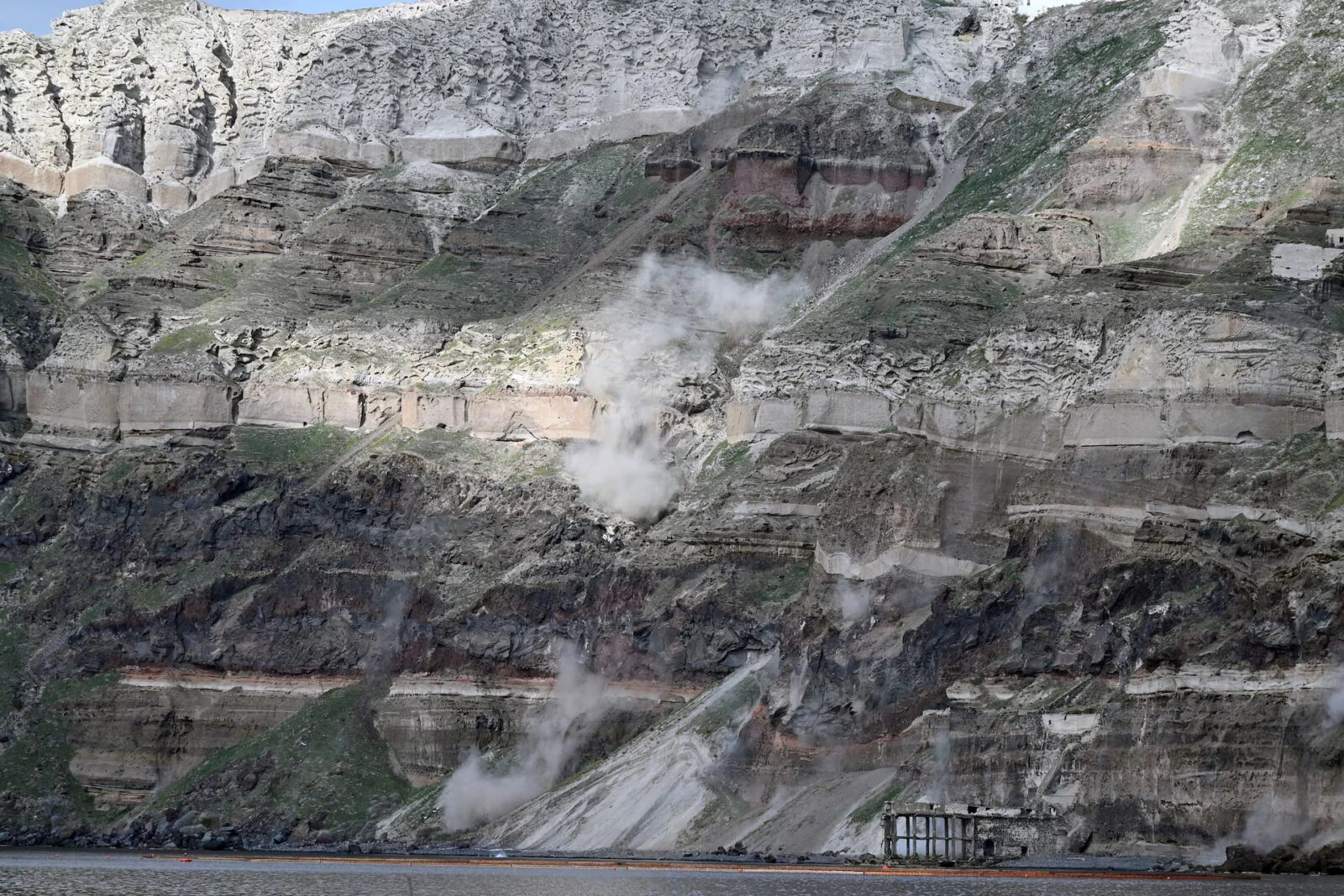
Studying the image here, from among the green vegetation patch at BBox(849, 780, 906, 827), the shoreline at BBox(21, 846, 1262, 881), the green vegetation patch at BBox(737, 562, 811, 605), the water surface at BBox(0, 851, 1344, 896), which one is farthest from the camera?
the green vegetation patch at BBox(737, 562, 811, 605)

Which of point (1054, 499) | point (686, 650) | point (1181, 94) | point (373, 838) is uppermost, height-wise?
point (1181, 94)

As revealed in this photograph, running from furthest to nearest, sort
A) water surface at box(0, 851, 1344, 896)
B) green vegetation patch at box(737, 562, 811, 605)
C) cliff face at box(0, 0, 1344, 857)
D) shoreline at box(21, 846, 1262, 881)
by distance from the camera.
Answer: green vegetation patch at box(737, 562, 811, 605) < cliff face at box(0, 0, 1344, 857) < shoreline at box(21, 846, 1262, 881) < water surface at box(0, 851, 1344, 896)

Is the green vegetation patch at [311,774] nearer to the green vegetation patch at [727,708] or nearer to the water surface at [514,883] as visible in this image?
the green vegetation patch at [727,708]

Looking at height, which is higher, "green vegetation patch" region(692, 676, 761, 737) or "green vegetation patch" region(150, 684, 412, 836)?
"green vegetation patch" region(692, 676, 761, 737)

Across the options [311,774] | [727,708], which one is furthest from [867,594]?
[311,774]

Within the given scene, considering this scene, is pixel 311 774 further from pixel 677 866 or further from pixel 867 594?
pixel 677 866

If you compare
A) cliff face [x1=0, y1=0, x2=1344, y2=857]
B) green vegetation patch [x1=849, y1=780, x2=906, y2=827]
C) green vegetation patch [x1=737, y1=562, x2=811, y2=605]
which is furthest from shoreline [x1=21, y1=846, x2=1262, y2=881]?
green vegetation patch [x1=737, y1=562, x2=811, y2=605]

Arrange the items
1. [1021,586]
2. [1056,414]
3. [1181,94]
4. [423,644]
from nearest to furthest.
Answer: [1021,586], [1056,414], [423,644], [1181,94]

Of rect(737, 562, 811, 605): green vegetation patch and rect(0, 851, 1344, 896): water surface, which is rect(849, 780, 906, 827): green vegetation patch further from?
rect(737, 562, 811, 605): green vegetation patch

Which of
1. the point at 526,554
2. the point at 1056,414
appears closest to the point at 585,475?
the point at 526,554

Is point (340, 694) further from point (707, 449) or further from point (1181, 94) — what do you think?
point (1181, 94)
